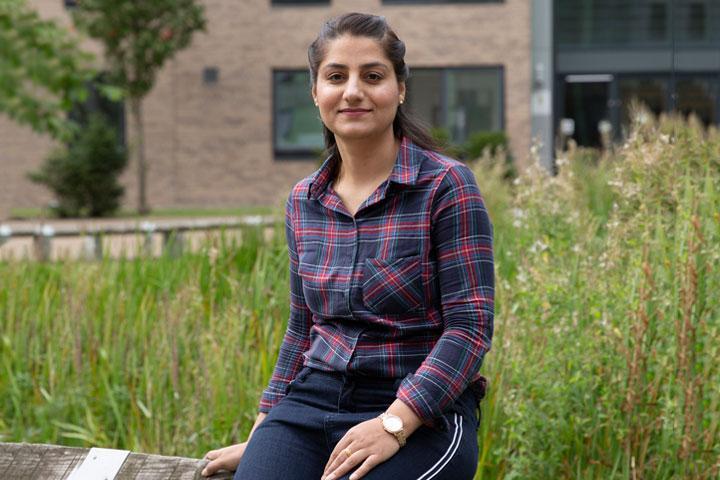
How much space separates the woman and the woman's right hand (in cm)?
14

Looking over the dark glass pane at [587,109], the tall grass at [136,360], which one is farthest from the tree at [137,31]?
the tall grass at [136,360]

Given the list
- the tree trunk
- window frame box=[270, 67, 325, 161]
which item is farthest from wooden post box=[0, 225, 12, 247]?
window frame box=[270, 67, 325, 161]

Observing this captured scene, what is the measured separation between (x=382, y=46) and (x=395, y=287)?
54 cm

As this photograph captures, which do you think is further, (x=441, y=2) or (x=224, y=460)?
(x=441, y=2)

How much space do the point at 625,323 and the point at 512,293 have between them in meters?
0.62

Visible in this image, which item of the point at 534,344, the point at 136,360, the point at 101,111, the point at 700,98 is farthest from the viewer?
the point at 101,111

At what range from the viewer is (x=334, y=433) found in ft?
7.52

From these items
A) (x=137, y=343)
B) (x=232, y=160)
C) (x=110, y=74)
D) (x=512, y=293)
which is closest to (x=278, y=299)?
(x=137, y=343)

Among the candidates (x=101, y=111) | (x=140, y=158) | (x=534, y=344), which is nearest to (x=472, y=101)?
(x=140, y=158)

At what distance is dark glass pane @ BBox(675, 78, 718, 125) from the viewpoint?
69.0 ft

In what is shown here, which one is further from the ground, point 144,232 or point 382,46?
point 382,46

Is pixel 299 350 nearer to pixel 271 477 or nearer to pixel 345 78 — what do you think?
pixel 271 477

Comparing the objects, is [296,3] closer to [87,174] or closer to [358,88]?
[87,174]

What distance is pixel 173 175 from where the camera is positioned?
2202 centimetres
